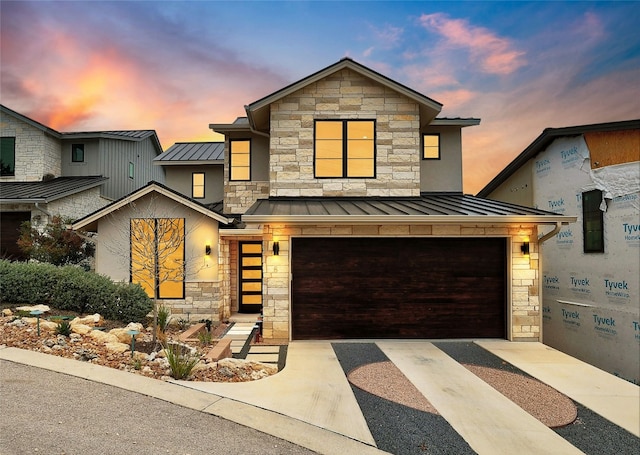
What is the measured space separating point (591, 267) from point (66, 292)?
1320 centimetres

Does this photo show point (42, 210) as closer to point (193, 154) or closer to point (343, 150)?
point (193, 154)

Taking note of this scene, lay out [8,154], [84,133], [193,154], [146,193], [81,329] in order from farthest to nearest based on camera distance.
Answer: [84,133] → [8,154] → [193,154] → [146,193] → [81,329]

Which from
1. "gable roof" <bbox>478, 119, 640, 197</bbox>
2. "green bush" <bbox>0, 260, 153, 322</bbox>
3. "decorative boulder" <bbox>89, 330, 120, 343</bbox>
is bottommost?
"decorative boulder" <bbox>89, 330, 120, 343</bbox>

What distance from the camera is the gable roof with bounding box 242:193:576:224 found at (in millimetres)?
7305

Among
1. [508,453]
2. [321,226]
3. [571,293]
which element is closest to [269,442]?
[508,453]

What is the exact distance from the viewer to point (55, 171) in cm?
1590

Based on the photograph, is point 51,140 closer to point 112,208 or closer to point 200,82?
point 200,82

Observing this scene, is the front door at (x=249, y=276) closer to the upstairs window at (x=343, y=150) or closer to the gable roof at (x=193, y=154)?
the upstairs window at (x=343, y=150)

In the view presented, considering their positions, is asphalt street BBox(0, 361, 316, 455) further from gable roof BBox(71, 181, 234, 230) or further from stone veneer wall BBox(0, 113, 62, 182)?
stone veneer wall BBox(0, 113, 62, 182)

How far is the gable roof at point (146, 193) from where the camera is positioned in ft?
33.3

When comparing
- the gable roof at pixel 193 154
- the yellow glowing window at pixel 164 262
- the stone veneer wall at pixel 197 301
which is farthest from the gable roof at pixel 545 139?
the yellow glowing window at pixel 164 262

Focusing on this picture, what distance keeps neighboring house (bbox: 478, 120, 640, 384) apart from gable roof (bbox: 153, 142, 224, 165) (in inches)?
453

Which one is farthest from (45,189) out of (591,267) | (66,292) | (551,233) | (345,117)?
(591,267)

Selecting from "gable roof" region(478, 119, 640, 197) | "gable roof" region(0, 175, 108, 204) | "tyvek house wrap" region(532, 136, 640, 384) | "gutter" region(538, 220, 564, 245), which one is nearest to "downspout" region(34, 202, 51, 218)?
"gable roof" region(0, 175, 108, 204)
